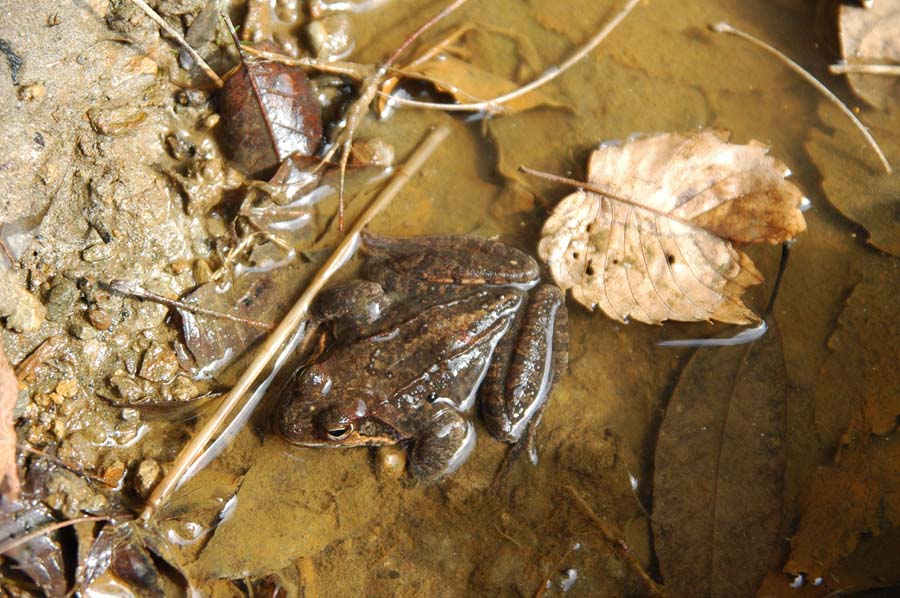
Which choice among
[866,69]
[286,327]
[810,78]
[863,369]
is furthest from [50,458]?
[866,69]

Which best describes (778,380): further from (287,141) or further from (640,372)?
(287,141)

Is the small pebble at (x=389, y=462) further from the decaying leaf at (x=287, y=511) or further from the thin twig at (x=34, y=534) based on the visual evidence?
the thin twig at (x=34, y=534)

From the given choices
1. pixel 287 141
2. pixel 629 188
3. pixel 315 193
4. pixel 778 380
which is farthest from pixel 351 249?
pixel 778 380

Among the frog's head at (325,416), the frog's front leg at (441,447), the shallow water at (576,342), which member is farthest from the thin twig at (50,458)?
the frog's front leg at (441,447)

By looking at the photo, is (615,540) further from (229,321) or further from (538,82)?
(538,82)

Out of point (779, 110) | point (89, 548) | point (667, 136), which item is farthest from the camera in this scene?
point (779, 110)
